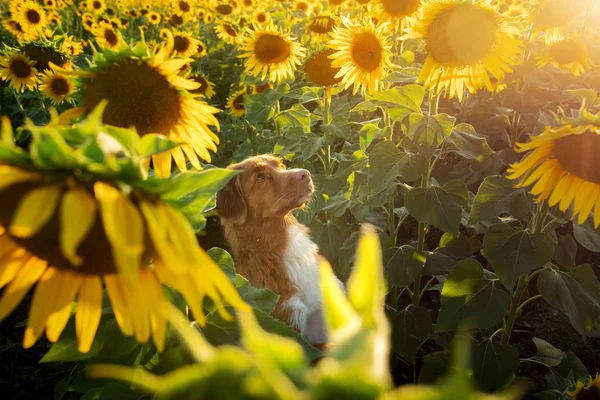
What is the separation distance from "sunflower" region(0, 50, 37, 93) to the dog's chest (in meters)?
2.04

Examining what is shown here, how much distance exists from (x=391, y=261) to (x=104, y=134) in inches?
82.3

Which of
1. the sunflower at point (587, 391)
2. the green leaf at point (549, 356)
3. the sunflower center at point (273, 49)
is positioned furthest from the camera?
the sunflower center at point (273, 49)

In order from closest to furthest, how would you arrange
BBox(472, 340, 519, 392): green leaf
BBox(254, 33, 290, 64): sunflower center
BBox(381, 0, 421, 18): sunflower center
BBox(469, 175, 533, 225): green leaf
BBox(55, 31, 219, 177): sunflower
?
BBox(55, 31, 219, 177): sunflower < BBox(469, 175, 533, 225): green leaf < BBox(472, 340, 519, 392): green leaf < BBox(381, 0, 421, 18): sunflower center < BBox(254, 33, 290, 64): sunflower center

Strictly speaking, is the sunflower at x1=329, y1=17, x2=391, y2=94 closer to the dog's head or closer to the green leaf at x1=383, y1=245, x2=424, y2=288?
the dog's head

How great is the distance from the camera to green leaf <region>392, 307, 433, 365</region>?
258 cm

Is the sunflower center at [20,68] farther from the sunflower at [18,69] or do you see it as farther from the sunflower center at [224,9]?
the sunflower center at [224,9]

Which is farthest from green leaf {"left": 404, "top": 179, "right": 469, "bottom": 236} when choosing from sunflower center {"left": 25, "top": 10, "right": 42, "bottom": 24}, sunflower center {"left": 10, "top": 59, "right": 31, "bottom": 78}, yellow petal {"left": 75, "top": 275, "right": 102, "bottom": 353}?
sunflower center {"left": 25, "top": 10, "right": 42, "bottom": 24}

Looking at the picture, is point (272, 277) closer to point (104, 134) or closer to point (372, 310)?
point (104, 134)

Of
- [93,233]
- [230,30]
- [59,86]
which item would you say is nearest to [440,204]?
[93,233]

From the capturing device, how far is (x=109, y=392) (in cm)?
109

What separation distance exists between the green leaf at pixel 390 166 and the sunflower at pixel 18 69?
2.34 meters

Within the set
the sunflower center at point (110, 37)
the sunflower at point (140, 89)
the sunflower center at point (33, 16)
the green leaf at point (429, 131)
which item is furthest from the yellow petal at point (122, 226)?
the sunflower center at point (33, 16)

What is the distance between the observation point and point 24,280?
0.79 m

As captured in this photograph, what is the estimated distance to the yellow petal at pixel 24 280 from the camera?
2.50ft
